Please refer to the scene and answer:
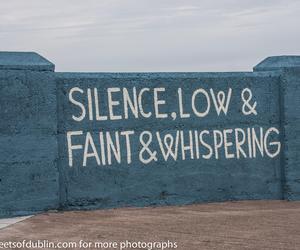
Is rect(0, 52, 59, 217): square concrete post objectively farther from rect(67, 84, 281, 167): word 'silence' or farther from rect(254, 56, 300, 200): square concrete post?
rect(254, 56, 300, 200): square concrete post

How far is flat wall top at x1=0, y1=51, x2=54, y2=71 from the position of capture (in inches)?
377

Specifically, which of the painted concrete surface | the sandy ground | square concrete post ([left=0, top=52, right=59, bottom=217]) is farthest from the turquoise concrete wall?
the sandy ground

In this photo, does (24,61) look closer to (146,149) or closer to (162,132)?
(146,149)

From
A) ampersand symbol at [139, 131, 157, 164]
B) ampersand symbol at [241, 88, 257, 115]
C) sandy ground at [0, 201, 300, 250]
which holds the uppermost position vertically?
ampersand symbol at [241, 88, 257, 115]

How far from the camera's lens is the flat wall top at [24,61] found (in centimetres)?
959

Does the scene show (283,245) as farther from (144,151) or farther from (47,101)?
(47,101)

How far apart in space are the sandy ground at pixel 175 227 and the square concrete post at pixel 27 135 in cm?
40

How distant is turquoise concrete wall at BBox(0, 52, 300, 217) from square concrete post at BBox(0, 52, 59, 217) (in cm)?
1

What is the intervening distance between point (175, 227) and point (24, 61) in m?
3.09

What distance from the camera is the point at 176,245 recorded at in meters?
7.60

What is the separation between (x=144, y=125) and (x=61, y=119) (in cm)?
125

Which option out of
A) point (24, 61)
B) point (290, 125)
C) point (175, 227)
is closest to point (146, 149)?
point (175, 227)

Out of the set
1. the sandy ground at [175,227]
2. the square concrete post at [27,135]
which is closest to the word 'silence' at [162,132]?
the square concrete post at [27,135]

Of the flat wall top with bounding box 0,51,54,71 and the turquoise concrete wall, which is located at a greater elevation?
the flat wall top with bounding box 0,51,54,71
